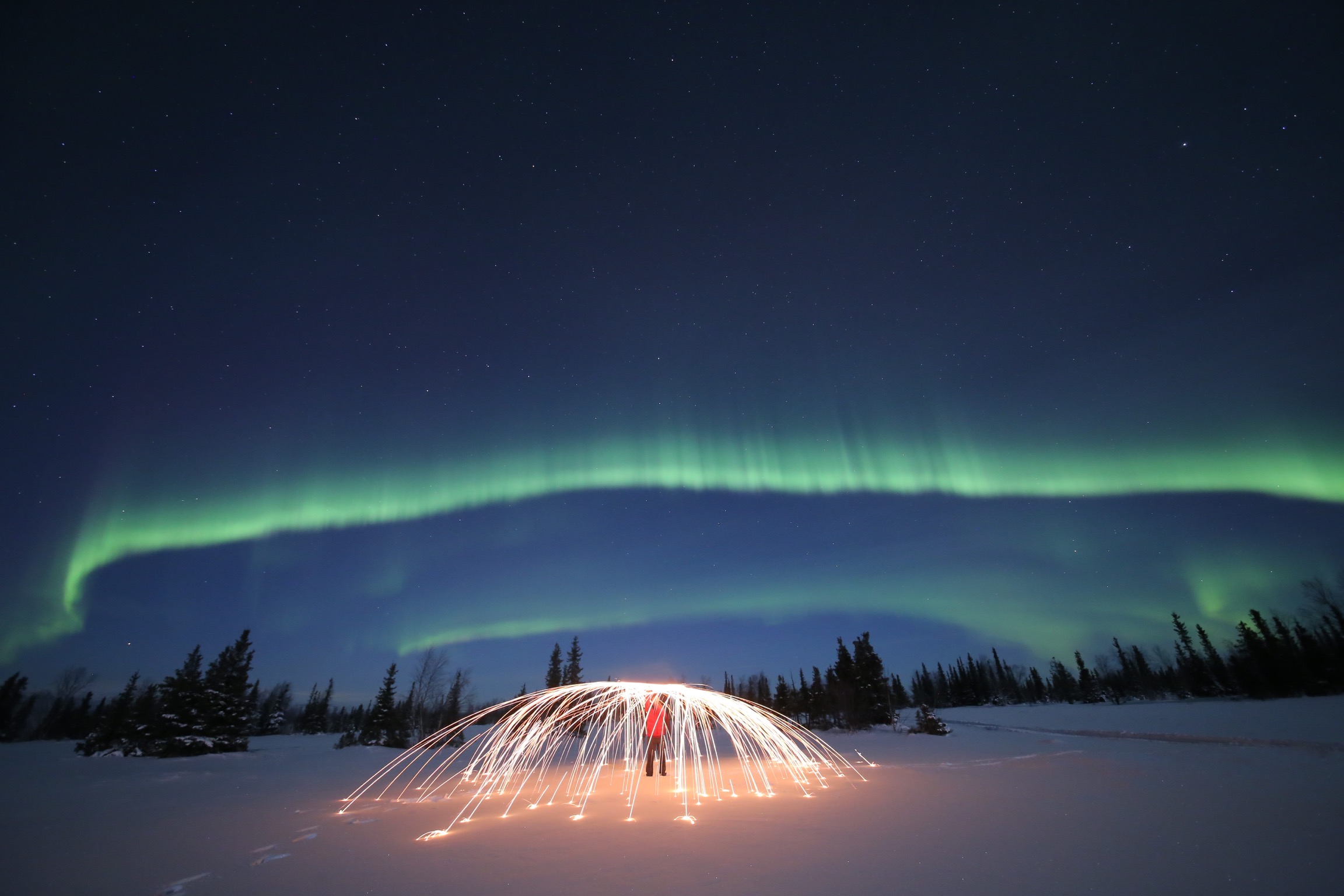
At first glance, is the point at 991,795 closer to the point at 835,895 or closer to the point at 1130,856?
the point at 1130,856

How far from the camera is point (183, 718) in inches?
973

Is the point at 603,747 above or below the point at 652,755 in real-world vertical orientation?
above

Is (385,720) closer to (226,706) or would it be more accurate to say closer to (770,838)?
(226,706)

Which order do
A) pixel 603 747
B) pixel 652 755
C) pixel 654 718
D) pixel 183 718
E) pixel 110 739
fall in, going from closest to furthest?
pixel 603 747 < pixel 654 718 < pixel 652 755 < pixel 183 718 < pixel 110 739

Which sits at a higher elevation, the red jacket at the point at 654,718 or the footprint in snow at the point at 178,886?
the red jacket at the point at 654,718

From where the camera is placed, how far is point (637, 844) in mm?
6793

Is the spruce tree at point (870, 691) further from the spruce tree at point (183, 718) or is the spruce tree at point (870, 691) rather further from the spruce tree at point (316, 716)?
the spruce tree at point (316, 716)

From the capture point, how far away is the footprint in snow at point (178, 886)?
17.5 ft

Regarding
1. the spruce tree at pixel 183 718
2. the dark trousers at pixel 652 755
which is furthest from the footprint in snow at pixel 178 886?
the spruce tree at pixel 183 718

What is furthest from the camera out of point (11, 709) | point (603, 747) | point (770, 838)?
point (11, 709)

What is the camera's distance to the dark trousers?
40.2 feet

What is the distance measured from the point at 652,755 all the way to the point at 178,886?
9.97 metres

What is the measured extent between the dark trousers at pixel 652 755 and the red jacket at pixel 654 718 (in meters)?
0.22

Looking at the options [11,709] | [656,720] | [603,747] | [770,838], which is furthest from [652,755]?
[11,709]
